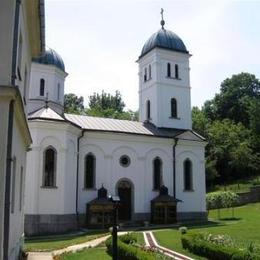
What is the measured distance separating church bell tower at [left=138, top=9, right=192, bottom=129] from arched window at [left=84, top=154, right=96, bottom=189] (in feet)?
23.6

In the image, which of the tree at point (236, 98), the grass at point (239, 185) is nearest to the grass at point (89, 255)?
the grass at point (239, 185)

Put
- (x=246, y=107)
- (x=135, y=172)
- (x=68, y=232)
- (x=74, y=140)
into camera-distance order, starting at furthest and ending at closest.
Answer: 1. (x=246, y=107)
2. (x=135, y=172)
3. (x=74, y=140)
4. (x=68, y=232)

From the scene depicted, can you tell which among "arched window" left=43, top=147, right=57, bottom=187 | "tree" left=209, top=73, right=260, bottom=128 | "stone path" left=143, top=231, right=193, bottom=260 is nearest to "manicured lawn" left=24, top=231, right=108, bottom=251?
"stone path" left=143, top=231, right=193, bottom=260

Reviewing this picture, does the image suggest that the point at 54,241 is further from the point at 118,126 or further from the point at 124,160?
the point at 118,126

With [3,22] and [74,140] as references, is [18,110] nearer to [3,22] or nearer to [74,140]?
[3,22]

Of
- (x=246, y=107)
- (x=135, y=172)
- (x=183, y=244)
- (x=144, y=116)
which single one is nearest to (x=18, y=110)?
(x=183, y=244)

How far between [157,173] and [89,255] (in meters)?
16.5

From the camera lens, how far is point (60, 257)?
16875 millimetres

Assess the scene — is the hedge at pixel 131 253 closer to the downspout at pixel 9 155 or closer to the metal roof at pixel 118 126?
the downspout at pixel 9 155

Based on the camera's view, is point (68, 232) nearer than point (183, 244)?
No

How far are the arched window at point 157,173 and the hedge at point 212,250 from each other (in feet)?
48.5

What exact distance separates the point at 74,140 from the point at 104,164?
3077mm

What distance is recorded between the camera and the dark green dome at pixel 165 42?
36781mm

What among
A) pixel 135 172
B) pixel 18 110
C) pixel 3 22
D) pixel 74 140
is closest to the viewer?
pixel 3 22
